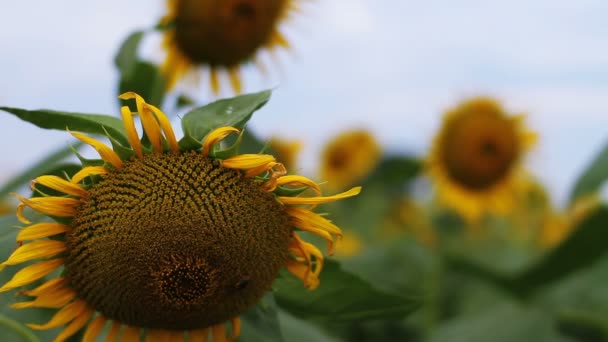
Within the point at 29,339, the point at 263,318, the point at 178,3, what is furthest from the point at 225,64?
the point at 29,339

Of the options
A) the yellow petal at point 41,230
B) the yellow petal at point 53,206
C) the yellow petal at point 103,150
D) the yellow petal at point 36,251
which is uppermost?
the yellow petal at point 103,150

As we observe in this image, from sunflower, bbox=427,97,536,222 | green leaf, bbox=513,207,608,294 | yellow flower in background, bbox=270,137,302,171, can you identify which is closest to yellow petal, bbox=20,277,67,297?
green leaf, bbox=513,207,608,294

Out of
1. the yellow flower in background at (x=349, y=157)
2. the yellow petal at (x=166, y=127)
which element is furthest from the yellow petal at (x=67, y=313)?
the yellow flower in background at (x=349, y=157)

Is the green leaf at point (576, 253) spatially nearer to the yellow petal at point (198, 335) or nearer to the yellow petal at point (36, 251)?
the yellow petal at point (198, 335)

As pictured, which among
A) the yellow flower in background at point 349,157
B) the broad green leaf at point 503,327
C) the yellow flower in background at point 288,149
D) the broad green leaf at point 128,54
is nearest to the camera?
the broad green leaf at point 128,54

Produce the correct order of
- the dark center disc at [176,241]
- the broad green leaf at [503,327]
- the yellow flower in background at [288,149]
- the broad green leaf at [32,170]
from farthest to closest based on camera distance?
the yellow flower in background at [288,149] → the broad green leaf at [503,327] → the broad green leaf at [32,170] → the dark center disc at [176,241]

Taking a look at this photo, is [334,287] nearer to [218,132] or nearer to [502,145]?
[218,132]
